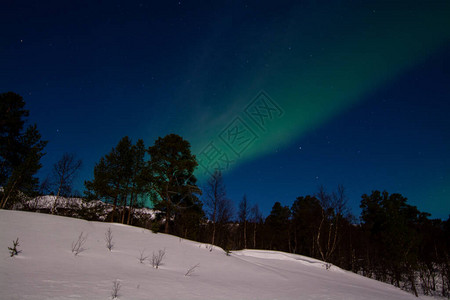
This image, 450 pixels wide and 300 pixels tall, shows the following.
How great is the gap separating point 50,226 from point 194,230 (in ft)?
43.4

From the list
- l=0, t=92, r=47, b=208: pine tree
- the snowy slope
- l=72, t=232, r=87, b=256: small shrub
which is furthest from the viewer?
l=0, t=92, r=47, b=208: pine tree

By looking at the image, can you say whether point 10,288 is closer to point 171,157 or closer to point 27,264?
point 27,264

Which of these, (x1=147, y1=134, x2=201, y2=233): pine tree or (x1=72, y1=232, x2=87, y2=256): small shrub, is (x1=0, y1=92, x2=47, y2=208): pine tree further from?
(x1=72, y1=232, x2=87, y2=256): small shrub

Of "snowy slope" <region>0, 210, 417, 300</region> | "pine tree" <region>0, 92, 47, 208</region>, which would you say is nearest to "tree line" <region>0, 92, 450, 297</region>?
"pine tree" <region>0, 92, 47, 208</region>

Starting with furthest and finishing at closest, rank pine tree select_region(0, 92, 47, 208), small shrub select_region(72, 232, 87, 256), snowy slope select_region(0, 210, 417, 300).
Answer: pine tree select_region(0, 92, 47, 208) < small shrub select_region(72, 232, 87, 256) < snowy slope select_region(0, 210, 417, 300)

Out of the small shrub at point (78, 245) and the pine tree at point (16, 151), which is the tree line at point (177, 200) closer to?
the pine tree at point (16, 151)

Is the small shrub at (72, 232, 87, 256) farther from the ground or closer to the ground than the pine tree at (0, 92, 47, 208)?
closer to the ground

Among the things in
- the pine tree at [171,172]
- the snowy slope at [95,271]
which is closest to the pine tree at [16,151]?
the pine tree at [171,172]

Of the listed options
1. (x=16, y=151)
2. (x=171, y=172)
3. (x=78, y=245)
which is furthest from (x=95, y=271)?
(x=16, y=151)

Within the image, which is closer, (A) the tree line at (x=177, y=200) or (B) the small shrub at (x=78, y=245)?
(B) the small shrub at (x=78, y=245)

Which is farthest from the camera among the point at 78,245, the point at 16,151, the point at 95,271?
the point at 16,151

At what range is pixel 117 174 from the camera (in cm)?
2298

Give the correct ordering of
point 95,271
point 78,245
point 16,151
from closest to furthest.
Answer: point 95,271 → point 78,245 → point 16,151

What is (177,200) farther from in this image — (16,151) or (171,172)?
(16,151)
